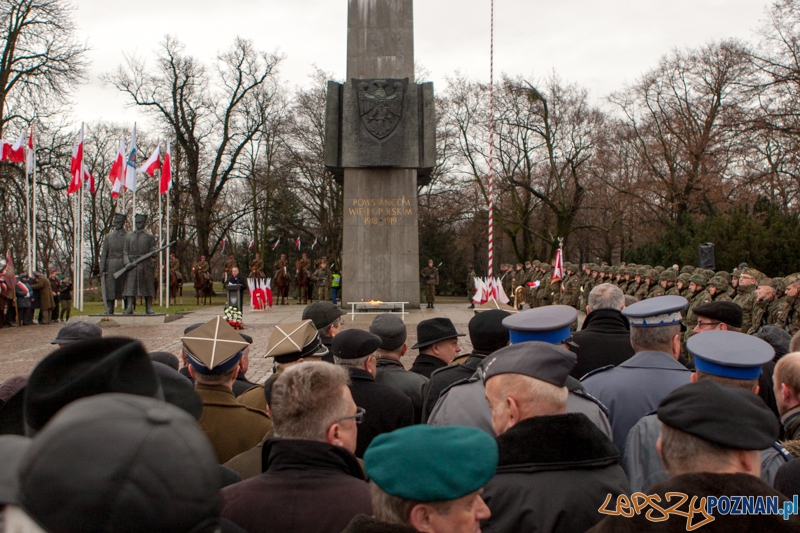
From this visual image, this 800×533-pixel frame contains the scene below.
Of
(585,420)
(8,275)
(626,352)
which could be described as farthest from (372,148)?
(585,420)

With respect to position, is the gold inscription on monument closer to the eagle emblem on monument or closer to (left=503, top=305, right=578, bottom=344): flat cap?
the eagle emblem on monument

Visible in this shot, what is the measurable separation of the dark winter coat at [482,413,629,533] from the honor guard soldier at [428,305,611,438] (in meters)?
0.44

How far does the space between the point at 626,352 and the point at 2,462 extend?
4289 millimetres

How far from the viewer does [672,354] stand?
388 centimetres

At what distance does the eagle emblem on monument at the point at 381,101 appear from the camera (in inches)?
792

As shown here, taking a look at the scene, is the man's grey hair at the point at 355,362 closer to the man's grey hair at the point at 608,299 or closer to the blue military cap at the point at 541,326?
the blue military cap at the point at 541,326

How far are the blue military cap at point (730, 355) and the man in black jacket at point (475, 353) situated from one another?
1.17m

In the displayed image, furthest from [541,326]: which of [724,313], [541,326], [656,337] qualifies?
[724,313]

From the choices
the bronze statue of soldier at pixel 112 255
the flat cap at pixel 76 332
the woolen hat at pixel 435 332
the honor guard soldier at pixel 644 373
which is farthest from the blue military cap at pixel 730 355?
the bronze statue of soldier at pixel 112 255

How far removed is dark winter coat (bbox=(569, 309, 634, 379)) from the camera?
492 centimetres

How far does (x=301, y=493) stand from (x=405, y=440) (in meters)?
0.70

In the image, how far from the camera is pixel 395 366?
15.8ft

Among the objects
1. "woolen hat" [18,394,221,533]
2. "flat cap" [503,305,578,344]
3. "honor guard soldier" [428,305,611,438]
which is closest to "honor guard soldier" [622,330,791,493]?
"honor guard soldier" [428,305,611,438]

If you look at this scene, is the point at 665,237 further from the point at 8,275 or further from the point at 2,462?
the point at 2,462
